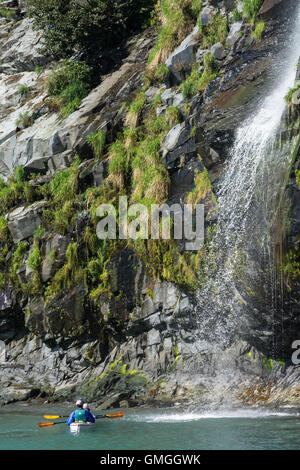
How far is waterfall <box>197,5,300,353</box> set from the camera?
13.5m

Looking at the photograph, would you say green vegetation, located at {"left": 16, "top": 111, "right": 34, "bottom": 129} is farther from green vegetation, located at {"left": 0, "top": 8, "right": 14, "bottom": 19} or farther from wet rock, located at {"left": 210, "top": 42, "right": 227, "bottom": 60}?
green vegetation, located at {"left": 0, "top": 8, "right": 14, "bottom": 19}

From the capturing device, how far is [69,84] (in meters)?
23.8

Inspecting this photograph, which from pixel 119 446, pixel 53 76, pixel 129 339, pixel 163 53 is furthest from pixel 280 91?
pixel 53 76

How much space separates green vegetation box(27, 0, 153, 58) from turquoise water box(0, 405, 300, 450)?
17.6 meters

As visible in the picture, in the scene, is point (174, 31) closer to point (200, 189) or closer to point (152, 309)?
point (200, 189)

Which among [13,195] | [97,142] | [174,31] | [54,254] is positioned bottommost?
[54,254]

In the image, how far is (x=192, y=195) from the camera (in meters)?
15.8

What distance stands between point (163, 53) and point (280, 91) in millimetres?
7312

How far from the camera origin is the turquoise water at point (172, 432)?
9727mm

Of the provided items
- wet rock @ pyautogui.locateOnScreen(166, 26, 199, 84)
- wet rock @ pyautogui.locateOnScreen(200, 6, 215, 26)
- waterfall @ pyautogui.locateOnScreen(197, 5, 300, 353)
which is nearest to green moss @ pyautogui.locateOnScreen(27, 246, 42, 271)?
waterfall @ pyautogui.locateOnScreen(197, 5, 300, 353)

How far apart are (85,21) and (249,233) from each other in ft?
49.1

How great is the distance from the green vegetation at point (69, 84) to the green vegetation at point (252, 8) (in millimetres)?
7926

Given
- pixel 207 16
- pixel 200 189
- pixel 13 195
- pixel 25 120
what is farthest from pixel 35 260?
pixel 207 16

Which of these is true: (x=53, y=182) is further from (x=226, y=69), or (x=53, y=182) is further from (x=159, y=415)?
(x=159, y=415)
